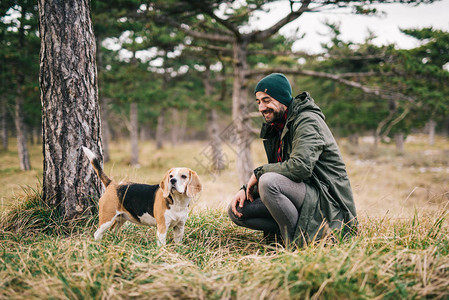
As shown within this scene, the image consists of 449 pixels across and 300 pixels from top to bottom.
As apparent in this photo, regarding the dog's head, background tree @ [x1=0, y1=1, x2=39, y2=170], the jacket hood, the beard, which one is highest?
background tree @ [x1=0, y1=1, x2=39, y2=170]

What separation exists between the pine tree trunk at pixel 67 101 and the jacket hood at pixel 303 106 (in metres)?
2.40

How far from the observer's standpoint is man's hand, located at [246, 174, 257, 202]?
2.69m

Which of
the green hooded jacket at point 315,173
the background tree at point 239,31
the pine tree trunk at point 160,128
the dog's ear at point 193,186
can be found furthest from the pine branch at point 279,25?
the pine tree trunk at point 160,128

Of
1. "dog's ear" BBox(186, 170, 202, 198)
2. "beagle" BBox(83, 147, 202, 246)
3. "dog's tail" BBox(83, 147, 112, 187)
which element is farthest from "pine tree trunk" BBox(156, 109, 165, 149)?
"dog's ear" BBox(186, 170, 202, 198)

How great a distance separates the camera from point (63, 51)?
118 inches

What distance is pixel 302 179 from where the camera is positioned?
8.07ft

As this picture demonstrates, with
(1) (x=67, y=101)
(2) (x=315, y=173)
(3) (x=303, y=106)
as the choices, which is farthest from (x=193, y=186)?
(1) (x=67, y=101)

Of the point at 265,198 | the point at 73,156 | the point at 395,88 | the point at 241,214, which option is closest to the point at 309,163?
the point at 265,198

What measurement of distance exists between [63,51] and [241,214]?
276 centimetres

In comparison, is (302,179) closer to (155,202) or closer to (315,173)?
(315,173)

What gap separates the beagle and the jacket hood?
1239mm

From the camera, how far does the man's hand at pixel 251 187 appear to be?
2693 mm

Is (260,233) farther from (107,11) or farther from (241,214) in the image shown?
(107,11)

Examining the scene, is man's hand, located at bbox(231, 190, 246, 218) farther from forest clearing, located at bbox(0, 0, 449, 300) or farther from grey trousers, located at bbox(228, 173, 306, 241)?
grey trousers, located at bbox(228, 173, 306, 241)
